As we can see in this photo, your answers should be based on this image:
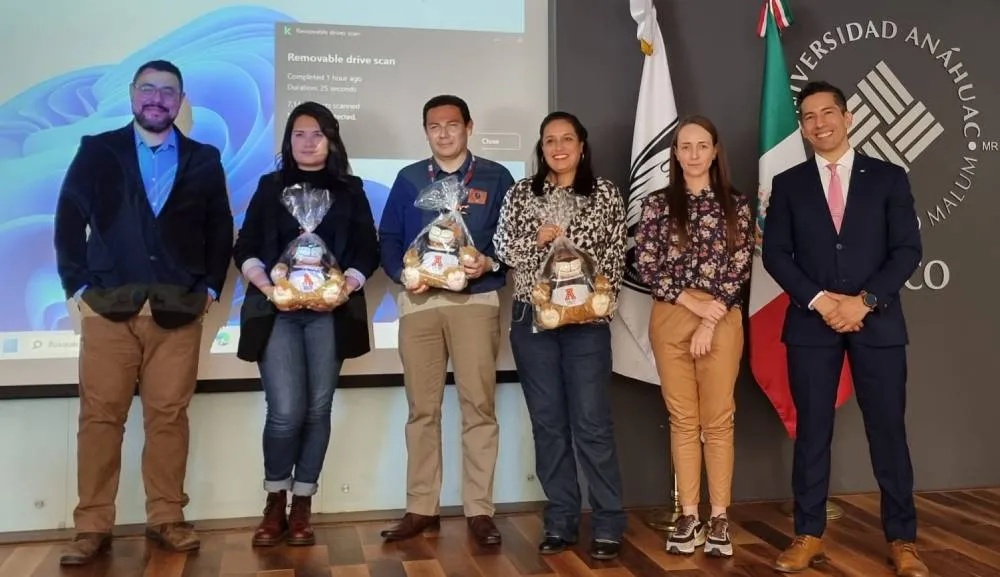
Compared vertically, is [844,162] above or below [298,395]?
above

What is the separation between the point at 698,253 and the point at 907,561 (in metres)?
1.16

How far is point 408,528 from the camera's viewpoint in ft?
10.0

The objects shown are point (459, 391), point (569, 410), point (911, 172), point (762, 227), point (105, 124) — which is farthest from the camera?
point (911, 172)

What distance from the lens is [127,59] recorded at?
326 cm

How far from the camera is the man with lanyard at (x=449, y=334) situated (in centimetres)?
303

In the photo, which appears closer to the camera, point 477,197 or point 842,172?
point 842,172

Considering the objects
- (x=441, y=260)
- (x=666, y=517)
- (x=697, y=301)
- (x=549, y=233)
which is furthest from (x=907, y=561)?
(x=441, y=260)

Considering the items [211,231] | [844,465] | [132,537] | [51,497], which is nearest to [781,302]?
[844,465]

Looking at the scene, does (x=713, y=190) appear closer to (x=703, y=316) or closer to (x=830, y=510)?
(x=703, y=316)

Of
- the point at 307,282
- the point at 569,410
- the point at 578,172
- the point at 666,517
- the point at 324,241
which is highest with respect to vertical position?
the point at 578,172

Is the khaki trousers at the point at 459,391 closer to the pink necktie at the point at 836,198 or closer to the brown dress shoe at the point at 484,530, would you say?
the brown dress shoe at the point at 484,530

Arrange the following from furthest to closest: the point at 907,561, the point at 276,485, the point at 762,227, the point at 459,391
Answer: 1. the point at 762,227
2. the point at 459,391
3. the point at 276,485
4. the point at 907,561

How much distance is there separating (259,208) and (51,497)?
139cm

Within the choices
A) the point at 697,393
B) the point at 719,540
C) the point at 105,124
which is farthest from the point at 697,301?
the point at 105,124
